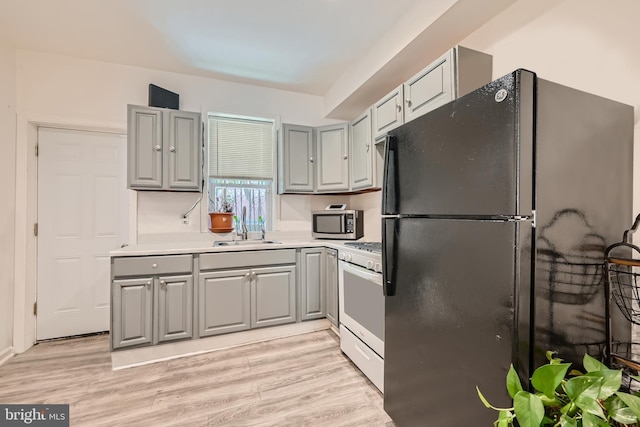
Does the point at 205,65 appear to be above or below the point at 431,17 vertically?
above

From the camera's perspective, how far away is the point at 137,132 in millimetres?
2557

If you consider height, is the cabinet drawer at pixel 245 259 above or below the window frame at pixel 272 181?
below

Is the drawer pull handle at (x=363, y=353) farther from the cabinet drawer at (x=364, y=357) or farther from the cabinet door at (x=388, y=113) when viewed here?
the cabinet door at (x=388, y=113)

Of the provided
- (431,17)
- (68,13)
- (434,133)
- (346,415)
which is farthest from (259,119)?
(346,415)

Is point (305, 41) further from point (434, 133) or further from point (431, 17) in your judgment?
point (434, 133)

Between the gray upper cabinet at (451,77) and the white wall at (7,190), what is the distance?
348 cm

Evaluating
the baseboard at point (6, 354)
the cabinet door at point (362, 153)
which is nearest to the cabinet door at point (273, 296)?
the cabinet door at point (362, 153)

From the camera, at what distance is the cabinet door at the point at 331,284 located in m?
2.69

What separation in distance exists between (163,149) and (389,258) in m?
2.38

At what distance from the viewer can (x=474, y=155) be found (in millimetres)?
1039

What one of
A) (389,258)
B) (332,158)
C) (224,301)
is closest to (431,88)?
(389,258)

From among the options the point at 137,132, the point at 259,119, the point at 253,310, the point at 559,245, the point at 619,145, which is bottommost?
the point at 253,310

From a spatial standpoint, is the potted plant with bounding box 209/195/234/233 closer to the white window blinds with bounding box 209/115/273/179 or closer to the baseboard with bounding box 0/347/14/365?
the white window blinds with bounding box 209/115/273/179

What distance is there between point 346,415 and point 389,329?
0.64 meters
